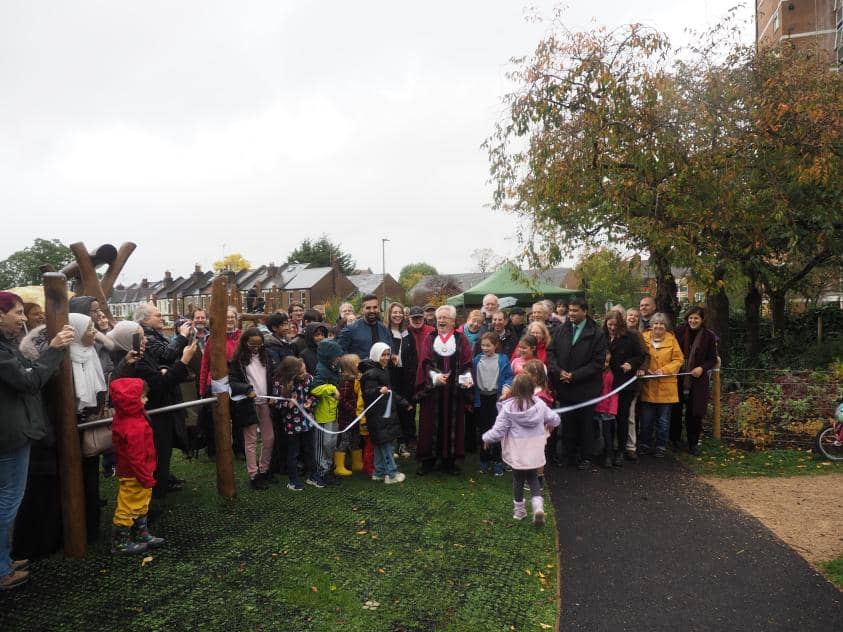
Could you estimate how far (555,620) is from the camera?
11.8ft

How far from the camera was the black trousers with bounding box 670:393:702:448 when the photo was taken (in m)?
7.56

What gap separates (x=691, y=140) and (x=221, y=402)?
8211 millimetres

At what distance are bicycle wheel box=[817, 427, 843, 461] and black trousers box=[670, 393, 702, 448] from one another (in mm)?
1410

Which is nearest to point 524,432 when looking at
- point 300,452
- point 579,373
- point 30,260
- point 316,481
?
point 579,373

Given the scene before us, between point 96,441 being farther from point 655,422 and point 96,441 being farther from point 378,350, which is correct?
point 655,422

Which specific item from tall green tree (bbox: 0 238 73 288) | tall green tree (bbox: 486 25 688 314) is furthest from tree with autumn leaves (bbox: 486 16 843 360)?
tall green tree (bbox: 0 238 73 288)

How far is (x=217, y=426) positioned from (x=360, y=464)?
203 cm

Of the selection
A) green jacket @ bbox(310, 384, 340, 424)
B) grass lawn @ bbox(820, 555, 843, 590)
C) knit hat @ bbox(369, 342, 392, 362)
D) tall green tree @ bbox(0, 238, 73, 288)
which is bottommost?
grass lawn @ bbox(820, 555, 843, 590)

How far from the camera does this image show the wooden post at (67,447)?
4246mm

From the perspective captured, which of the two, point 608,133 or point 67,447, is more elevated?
point 608,133

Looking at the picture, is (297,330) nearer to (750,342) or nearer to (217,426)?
(217,426)

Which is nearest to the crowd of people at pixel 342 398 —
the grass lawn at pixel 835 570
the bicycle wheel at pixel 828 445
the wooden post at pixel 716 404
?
the wooden post at pixel 716 404

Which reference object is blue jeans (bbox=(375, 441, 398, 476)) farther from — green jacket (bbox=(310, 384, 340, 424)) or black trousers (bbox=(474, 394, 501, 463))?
black trousers (bbox=(474, 394, 501, 463))

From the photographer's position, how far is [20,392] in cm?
377
